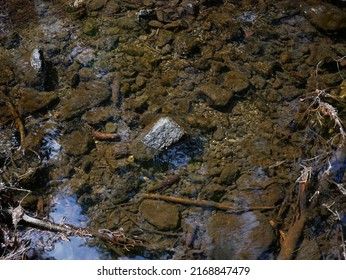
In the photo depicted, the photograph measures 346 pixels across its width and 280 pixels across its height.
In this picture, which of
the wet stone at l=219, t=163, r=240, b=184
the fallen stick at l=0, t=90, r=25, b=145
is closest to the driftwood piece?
the wet stone at l=219, t=163, r=240, b=184

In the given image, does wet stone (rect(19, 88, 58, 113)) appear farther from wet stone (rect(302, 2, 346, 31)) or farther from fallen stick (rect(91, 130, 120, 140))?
wet stone (rect(302, 2, 346, 31))

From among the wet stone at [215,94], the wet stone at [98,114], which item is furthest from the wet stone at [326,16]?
the wet stone at [98,114]

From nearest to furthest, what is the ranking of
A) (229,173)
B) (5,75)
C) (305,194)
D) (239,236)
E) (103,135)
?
(239,236) < (305,194) < (229,173) < (103,135) < (5,75)

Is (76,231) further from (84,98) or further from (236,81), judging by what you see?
(236,81)

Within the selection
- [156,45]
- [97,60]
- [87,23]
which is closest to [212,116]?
[156,45]

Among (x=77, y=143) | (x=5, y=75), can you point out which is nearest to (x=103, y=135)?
(x=77, y=143)

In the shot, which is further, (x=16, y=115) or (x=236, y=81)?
(x=236, y=81)

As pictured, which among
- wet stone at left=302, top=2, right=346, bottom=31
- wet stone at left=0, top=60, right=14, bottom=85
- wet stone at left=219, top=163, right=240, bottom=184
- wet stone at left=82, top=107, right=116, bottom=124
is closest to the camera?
wet stone at left=219, top=163, right=240, bottom=184
